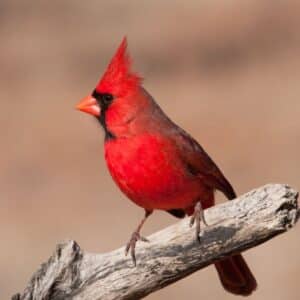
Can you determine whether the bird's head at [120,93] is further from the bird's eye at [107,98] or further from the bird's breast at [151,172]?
the bird's breast at [151,172]

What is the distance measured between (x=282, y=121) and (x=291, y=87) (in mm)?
363

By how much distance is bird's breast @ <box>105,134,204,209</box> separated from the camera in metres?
4.16

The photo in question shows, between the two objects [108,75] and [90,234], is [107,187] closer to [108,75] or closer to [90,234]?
[90,234]

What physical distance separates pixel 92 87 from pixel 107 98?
3603 mm

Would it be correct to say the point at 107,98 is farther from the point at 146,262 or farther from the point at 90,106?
the point at 146,262

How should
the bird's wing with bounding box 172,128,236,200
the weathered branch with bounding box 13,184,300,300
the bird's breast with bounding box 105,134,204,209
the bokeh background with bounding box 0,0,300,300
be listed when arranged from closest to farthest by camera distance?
the weathered branch with bounding box 13,184,300,300
the bird's breast with bounding box 105,134,204,209
the bird's wing with bounding box 172,128,236,200
the bokeh background with bounding box 0,0,300,300

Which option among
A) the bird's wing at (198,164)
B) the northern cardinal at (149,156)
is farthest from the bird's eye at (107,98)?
the bird's wing at (198,164)

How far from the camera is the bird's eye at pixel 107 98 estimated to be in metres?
4.36

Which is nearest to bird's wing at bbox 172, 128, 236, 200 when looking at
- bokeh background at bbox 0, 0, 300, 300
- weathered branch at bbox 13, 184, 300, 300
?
weathered branch at bbox 13, 184, 300, 300

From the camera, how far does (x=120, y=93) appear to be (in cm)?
435

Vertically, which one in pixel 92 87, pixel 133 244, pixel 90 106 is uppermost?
pixel 92 87

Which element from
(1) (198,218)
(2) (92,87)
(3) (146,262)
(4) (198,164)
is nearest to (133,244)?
(3) (146,262)

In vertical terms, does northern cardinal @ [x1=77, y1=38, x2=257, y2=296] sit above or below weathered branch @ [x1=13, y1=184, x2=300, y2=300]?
above

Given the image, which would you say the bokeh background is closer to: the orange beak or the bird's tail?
the bird's tail
